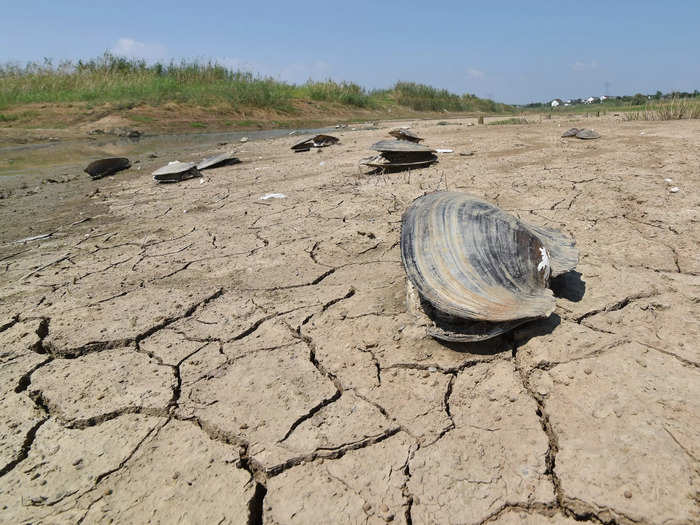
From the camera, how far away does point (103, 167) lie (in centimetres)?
703

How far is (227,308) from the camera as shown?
2500mm

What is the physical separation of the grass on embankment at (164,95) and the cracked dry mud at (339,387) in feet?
43.0

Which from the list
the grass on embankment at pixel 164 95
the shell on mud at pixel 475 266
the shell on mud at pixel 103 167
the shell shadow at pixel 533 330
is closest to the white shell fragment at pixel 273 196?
the shell on mud at pixel 475 266

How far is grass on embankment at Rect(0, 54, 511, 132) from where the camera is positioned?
14.6 m

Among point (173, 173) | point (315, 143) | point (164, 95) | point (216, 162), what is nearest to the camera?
point (173, 173)

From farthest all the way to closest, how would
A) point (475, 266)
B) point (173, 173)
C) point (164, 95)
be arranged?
point (164, 95) < point (173, 173) < point (475, 266)

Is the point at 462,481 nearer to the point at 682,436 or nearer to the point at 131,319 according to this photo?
the point at 682,436

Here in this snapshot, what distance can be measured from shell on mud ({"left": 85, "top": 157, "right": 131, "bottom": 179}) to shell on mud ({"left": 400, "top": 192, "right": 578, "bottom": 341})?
645 centimetres

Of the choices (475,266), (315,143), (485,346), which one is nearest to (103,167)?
(315,143)

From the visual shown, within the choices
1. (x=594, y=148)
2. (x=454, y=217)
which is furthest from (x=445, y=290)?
(x=594, y=148)

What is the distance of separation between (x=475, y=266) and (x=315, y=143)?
6.76 m

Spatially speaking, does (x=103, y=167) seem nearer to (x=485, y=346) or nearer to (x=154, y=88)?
(x=485, y=346)

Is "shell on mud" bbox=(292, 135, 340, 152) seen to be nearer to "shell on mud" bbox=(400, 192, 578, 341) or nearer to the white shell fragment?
the white shell fragment

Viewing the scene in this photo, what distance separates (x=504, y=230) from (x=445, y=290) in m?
0.47
